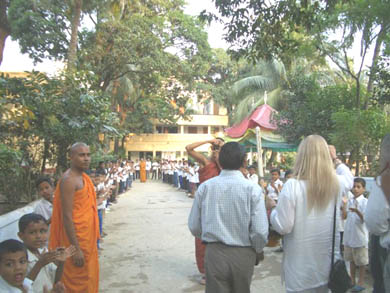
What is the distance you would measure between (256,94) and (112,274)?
20315mm

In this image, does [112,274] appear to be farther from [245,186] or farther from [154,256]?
[245,186]

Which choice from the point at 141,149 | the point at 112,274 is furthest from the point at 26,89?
the point at 141,149

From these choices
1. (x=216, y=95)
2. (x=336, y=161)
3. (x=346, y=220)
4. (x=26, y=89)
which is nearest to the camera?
(x=336, y=161)

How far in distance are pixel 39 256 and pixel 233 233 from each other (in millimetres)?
1538

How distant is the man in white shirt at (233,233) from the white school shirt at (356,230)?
2.44m

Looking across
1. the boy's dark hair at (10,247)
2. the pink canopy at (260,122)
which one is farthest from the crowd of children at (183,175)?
the boy's dark hair at (10,247)

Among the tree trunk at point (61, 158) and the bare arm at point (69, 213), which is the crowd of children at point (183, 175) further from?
the bare arm at point (69, 213)

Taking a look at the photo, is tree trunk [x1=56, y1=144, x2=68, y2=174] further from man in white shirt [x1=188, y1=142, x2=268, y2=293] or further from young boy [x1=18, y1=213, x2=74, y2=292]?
man in white shirt [x1=188, y1=142, x2=268, y2=293]

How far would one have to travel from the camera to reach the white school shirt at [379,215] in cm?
248

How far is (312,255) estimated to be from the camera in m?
2.66

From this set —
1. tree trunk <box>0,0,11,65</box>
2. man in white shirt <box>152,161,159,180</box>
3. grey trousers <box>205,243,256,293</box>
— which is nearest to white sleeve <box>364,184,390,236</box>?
grey trousers <box>205,243,256,293</box>

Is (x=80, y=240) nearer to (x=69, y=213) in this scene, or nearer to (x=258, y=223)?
(x=69, y=213)

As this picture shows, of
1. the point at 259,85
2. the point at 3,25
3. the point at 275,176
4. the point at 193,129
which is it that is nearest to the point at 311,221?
the point at 275,176

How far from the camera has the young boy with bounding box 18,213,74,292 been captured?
2574 millimetres
